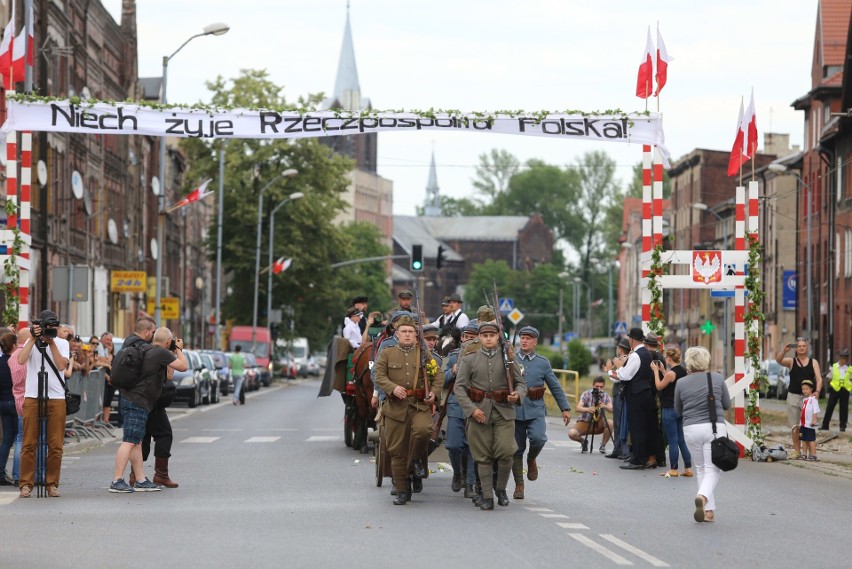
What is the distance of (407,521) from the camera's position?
561 inches

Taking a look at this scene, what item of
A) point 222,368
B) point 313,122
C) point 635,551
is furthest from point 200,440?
point 222,368

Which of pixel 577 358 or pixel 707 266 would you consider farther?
pixel 577 358

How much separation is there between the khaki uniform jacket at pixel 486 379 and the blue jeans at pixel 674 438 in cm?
586

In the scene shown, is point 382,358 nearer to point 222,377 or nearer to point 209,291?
point 222,377

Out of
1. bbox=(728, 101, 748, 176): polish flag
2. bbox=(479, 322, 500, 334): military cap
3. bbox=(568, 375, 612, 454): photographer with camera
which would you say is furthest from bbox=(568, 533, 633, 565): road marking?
bbox=(728, 101, 748, 176): polish flag

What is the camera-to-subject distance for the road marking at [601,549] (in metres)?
11.5

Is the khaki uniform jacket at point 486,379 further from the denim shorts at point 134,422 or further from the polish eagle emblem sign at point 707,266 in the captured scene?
the polish eagle emblem sign at point 707,266

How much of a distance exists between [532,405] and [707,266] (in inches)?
351

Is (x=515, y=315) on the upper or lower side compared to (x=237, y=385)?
upper

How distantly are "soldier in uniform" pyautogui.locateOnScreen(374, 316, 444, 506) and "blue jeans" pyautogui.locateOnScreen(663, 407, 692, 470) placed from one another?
560cm

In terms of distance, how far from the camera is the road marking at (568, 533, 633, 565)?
37.7 ft

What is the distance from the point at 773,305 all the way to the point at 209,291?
123ft

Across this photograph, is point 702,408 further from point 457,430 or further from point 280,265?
point 280,265

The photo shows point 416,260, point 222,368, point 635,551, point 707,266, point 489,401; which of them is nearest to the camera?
point 635,551
